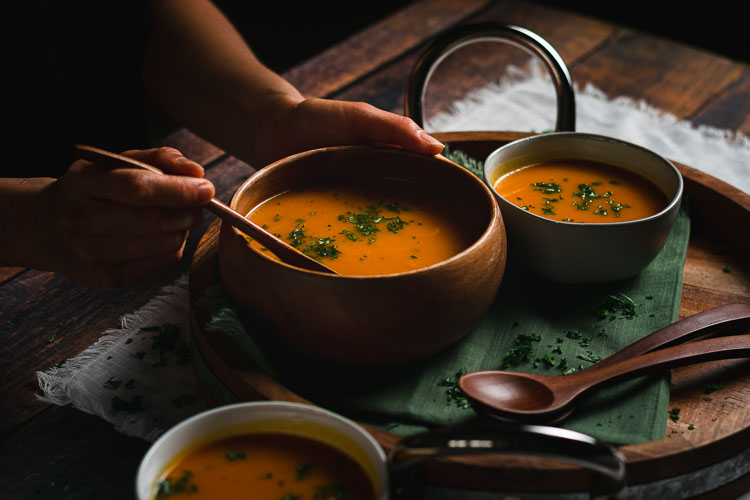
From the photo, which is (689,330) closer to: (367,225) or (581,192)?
(581,192)

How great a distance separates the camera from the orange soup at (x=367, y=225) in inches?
37.9

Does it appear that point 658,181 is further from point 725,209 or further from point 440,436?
point 440,436

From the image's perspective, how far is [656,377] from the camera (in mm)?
903

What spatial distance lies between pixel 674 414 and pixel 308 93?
1.17m

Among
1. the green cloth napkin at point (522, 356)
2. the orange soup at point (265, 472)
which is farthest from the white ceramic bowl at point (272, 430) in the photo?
the green cloth napkin at point (522, 356)

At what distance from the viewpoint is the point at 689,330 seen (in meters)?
0.93

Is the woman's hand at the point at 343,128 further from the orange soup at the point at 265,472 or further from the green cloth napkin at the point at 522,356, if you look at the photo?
the orange soup at the point at 265,472

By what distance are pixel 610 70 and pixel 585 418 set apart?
4.24 ft

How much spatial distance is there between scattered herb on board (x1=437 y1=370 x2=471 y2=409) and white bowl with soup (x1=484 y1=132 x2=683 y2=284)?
0.24 m

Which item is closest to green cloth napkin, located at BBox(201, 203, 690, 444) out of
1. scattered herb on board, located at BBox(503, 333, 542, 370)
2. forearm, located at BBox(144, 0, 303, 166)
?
scattered herb on board, located at BBox(503, 333, 542, 370)

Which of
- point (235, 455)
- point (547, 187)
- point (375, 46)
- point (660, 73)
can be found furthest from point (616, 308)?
point (375, 46)

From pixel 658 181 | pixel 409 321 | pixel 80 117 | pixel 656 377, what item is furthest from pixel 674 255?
pixel 80 117

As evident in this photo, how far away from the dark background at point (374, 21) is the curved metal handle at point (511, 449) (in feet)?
9.09

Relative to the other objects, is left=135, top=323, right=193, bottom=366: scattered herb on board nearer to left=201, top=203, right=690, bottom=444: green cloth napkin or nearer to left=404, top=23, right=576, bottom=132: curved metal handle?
left=201, top=203, right=690, bottom=444: green cloth napkin
